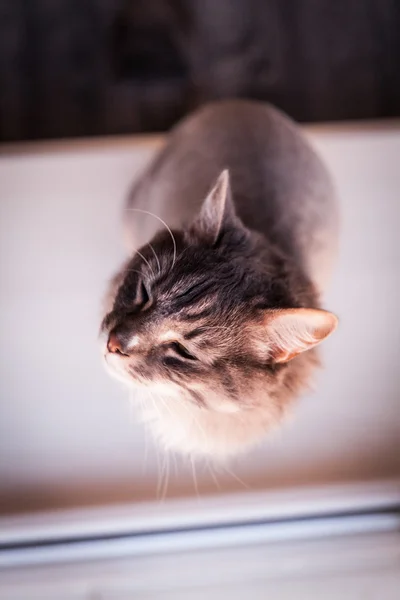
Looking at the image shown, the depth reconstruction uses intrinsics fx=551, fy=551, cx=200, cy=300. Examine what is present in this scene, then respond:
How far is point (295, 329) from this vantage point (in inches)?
30.7

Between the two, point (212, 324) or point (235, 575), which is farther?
point (235, 575)

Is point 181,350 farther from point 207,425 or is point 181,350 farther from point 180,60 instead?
point 180,60

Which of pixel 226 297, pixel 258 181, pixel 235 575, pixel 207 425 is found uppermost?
pixel 258 181

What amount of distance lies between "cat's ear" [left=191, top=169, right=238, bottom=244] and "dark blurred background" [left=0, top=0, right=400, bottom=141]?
86 cm

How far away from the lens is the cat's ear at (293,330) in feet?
2.43

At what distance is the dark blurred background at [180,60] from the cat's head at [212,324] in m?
0.88

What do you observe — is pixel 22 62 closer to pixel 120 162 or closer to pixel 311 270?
pixel 120 162

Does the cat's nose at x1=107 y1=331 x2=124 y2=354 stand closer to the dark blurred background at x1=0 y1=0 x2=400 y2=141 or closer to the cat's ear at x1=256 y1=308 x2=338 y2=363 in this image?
the cat's ear at x1=256 y1=308 x2=338 y2=363

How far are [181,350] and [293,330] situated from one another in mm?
187

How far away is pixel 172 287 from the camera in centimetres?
87

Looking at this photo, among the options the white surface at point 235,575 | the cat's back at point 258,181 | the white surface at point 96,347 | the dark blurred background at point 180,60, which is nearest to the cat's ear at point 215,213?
the cat's back at point 258,181

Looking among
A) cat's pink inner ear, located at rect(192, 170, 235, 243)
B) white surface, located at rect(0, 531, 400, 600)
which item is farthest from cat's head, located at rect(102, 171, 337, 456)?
white surface, located at rect(0, 531, 400, 600)

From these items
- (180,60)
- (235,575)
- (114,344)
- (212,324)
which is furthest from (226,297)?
(180,60)

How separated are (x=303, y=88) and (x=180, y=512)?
131 cm
